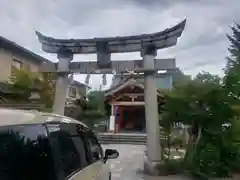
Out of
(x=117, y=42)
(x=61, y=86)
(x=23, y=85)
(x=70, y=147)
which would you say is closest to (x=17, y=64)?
(x=23, y=85)

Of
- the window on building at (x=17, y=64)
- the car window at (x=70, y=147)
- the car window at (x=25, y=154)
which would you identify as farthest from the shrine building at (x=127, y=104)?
the car window at (x=25, y=154)

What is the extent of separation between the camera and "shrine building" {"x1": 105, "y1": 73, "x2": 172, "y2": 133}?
902 inches

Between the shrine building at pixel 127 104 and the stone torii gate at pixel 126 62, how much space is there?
12.0 meters

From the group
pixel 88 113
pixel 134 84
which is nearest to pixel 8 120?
pixel 88 113

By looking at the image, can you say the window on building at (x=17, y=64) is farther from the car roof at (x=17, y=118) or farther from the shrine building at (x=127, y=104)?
the car roof at (x=17, y=118)

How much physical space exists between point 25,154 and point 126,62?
739 centimetres

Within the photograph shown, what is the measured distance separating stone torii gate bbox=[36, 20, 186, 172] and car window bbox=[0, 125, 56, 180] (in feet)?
22.1

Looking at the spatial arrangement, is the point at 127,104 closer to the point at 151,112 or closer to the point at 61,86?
the point at 61,86

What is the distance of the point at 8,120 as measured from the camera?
1.76 meters

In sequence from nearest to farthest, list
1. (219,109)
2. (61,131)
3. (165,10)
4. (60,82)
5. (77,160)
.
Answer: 1. (61,131)
2. (77,160)
3. (219,109)
4. (60,82)
5. (165,10)

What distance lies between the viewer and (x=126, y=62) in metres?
9.09

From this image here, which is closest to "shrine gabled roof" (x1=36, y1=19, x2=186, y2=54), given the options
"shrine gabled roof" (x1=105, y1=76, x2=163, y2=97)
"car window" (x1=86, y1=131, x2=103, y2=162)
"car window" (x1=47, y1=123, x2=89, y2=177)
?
"car window" (x1=86, y1=131, x2=103, y2=162)

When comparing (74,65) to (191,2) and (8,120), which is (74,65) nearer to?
(191,2)

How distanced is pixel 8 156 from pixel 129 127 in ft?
79.3
